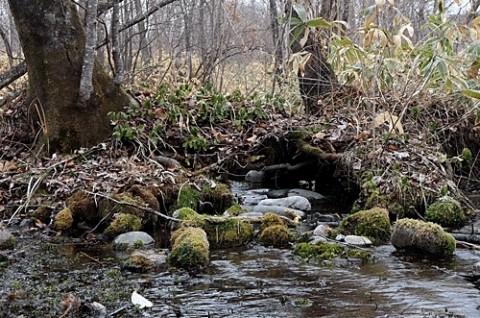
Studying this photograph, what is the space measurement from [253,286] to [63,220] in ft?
7.12

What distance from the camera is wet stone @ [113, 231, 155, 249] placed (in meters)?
4.71

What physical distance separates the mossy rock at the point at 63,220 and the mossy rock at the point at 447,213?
3.22 metres

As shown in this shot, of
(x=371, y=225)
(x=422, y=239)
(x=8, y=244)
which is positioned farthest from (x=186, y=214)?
(x=422, y=239)

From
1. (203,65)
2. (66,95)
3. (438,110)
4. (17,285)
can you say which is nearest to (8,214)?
(66,95)

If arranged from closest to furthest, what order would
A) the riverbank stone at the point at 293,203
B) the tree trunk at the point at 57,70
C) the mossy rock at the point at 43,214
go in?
1. the mossy rock at the point at 43,214
2. the riverbank stone at the point at 293,203
3. the tree trunk at the point at 57,70

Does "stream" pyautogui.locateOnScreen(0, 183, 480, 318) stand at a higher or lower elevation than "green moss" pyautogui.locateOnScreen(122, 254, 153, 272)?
lower

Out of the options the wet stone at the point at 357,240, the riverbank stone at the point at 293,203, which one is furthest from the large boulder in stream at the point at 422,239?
the riverbank stone at the point at 293,203

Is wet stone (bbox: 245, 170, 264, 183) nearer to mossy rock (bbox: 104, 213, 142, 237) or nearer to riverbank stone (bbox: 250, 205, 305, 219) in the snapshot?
riverbank stone (bbox: 250, 205, 305, 219)

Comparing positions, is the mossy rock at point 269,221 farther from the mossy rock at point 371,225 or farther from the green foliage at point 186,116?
the green foliage at point 186,116

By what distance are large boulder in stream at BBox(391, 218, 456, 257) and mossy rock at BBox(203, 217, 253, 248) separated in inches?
46.6

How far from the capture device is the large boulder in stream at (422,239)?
4.36 metres

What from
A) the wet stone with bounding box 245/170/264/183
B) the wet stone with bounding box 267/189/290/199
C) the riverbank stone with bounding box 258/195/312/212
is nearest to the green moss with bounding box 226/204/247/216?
the riverbank stone with bounding box 258/195/312/212

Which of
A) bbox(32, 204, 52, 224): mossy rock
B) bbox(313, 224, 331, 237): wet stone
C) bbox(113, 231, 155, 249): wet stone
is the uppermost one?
bbox(32, 204, 52, 224): mossy rock

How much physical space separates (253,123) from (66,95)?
232 cm
